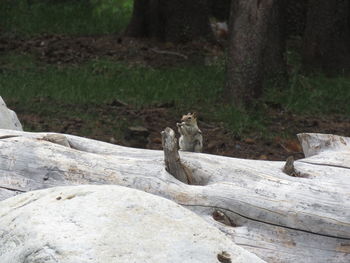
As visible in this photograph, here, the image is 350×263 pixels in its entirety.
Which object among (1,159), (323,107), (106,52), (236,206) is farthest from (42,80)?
(236,206)

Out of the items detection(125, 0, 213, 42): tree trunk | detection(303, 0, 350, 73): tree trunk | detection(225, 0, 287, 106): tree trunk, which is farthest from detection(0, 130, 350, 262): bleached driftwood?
detection(125, 0, 213, 42): tree trunk

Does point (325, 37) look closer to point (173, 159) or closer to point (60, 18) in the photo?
point (60, 18)

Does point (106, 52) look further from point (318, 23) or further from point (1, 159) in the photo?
point (1, 159)

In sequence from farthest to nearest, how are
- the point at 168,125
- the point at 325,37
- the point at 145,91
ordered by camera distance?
1. the point at 325,37
2. the point at 145,91
3. the point at 168,125

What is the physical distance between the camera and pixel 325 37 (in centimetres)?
1246

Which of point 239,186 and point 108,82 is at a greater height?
point 239,186

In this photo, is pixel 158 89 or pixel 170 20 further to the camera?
pixel 170 20

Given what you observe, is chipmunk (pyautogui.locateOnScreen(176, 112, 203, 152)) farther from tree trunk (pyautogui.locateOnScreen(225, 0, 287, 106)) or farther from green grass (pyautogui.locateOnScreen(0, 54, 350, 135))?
tree trunk (pyautogui.locateOnScreen(225, 0, 287, 106))

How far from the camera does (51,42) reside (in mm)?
13781

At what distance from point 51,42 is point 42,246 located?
10.7 meters

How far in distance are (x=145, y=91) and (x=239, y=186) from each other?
5597 mm

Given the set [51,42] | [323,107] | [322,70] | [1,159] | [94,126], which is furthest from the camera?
[51,42]

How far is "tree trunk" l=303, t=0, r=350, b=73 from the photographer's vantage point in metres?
12.4

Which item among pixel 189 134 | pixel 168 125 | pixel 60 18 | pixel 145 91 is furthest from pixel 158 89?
pixel 60 18
